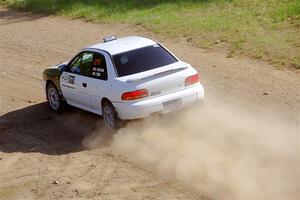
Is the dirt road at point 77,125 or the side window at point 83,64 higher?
the side window at point 83,64

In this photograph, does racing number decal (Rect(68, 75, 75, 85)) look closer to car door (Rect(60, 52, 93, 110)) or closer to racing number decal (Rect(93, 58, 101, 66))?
car door (Rect(60, 52, 93, 110))

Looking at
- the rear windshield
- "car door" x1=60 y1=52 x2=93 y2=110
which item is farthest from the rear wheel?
the rear windshield

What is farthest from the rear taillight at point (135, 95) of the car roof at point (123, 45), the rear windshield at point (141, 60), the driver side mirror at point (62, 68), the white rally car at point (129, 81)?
the driver side mirror at point (62, 68)

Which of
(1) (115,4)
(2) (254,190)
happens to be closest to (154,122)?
(2) (254,190)

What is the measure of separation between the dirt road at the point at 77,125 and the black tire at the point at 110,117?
23cm

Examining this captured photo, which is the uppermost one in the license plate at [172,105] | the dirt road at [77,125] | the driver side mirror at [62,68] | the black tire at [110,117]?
the driver side mirror at [62,68]

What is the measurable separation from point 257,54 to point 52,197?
841 centimetres

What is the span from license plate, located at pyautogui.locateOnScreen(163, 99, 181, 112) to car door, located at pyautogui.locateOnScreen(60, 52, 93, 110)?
1.75 meters

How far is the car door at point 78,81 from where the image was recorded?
12.5 m

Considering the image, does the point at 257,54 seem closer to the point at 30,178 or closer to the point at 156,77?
the point at 156,77

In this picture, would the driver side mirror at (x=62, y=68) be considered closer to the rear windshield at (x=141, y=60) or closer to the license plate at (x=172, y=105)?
the rear windshield at (x=141, y=60)

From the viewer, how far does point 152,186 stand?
31.2 feet

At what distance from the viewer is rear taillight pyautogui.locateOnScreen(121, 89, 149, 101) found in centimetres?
1132

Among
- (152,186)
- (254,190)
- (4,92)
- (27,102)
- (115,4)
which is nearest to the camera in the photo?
(254,190)
